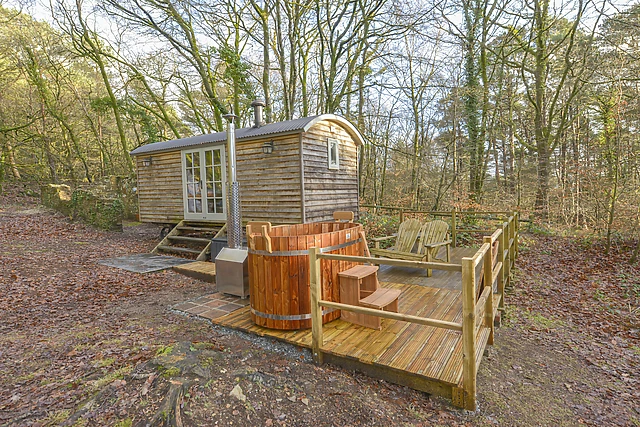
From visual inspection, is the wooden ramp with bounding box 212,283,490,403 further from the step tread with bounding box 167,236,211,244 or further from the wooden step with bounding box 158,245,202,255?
the step tread with bounding box 167,236,211,244

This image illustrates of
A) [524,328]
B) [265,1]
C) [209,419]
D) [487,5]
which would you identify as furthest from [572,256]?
[265,1]

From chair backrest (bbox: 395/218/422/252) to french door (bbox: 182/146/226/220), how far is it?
14.8ft

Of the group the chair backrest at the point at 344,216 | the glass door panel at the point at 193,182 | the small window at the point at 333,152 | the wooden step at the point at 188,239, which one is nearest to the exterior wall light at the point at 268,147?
the small window at the point at 333,152

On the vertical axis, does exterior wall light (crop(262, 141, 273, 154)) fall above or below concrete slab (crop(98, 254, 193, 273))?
above

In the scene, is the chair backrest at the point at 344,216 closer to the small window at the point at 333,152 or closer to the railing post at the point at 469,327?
the railing post at the point at 469,327

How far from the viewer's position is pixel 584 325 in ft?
15.1

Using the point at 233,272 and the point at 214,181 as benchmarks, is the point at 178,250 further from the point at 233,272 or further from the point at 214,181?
the point at 233,272

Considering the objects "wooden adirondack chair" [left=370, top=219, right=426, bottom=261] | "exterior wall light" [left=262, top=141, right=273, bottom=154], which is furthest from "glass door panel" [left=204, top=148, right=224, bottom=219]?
"wooden adirondack chair" [left=370, top=219, right=426, bottom=261]

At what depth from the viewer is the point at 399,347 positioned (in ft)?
9.70

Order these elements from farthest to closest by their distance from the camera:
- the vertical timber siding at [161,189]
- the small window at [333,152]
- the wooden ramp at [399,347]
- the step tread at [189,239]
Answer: the vertical timber siding at [161,189] → the small window at [333,152] → the step tread at [189,239] → the wooden ramp at [399,347]

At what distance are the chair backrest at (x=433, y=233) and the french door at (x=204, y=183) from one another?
4906mm

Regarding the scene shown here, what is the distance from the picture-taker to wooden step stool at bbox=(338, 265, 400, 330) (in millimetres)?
3324

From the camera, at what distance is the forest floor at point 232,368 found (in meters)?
2.29

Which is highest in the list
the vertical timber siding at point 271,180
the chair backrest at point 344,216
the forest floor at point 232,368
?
the vertical timber siding at point 271,180
